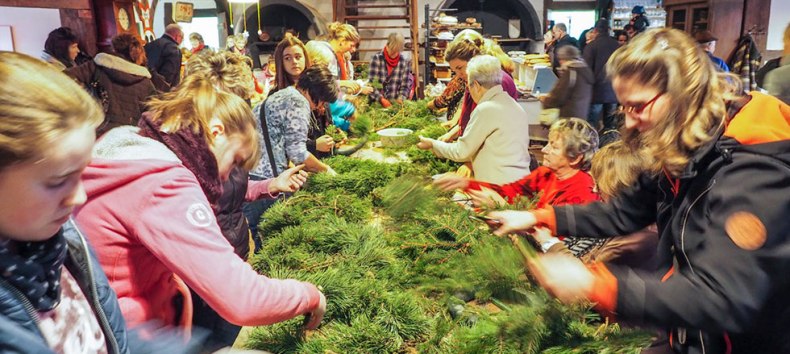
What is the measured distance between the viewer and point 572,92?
12.7 feet

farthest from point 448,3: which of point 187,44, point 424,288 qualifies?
point 424,288

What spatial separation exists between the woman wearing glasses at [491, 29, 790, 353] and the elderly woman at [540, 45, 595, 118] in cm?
246

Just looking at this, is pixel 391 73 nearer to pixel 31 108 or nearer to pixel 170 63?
pixel 170 63

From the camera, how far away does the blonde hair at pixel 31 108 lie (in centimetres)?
80

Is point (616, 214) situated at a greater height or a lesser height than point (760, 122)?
lesser

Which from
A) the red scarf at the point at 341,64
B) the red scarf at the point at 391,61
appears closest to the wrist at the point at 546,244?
the red scarf at the point at 341,64

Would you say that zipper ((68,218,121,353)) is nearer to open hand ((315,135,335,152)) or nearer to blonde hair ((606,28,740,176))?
blonde hair ((606,28,740,176))

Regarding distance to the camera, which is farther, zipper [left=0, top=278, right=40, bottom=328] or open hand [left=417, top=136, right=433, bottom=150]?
open hand [left=417, top=136, right=433, bottom=150]

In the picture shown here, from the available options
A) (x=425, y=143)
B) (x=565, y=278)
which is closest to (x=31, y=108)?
(x=565, y=278)

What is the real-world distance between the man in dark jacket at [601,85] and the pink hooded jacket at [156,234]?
14.4 ft

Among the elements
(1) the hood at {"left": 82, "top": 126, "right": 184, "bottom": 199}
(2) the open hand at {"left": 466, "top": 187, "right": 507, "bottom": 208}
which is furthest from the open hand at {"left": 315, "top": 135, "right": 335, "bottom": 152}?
(1) the hood at {"left": 82, "top": 126, "right": 184, "bottom": 199}

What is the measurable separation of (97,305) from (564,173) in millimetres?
2232

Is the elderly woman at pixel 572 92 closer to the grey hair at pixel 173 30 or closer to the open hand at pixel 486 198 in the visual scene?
the open hand at pixel 486 198

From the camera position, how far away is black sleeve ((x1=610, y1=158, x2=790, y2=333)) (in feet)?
3.50
